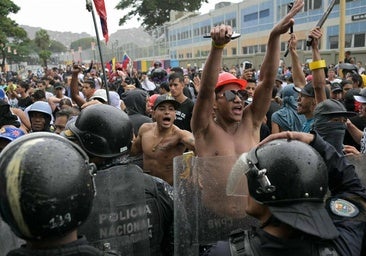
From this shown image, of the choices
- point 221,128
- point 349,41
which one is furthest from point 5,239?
point 349,41

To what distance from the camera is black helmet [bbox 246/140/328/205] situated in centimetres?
164

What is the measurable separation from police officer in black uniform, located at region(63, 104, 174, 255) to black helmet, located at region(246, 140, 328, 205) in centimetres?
79

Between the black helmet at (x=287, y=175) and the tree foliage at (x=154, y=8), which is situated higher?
the tree foliage at (x=154, y=8)

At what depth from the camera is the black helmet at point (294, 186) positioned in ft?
5.25

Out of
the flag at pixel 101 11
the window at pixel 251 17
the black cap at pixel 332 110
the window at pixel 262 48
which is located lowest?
the window at pixel 262 48

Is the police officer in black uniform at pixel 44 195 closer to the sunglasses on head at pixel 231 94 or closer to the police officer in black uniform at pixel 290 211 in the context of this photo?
the police officer in black uniform at pixel 290 211

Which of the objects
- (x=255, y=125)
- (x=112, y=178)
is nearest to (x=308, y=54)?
(x=255, y=125)

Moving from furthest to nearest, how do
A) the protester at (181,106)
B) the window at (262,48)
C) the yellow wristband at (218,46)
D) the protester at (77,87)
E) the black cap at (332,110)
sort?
the window at (262,48) < the protester at (181,106) < the protester at (77,87) < the black cap at (332,110) < the yellow wristband at (218,46)

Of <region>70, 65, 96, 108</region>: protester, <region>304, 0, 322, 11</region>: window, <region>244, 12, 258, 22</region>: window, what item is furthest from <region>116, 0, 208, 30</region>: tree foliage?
<region>70, 65, 96, 108</region>: protester

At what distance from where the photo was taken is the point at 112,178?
224cm

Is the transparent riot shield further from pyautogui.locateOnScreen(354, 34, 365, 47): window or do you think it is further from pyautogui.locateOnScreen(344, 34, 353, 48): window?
pyautogui.locateOnScreen(344, 34, 353, 48): window

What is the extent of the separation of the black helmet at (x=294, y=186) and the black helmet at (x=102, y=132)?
1076 mm

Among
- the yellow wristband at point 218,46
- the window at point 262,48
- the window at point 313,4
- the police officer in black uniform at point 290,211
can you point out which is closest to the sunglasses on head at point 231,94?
the yellow wristband at point 218,46

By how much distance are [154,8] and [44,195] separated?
177 feet
